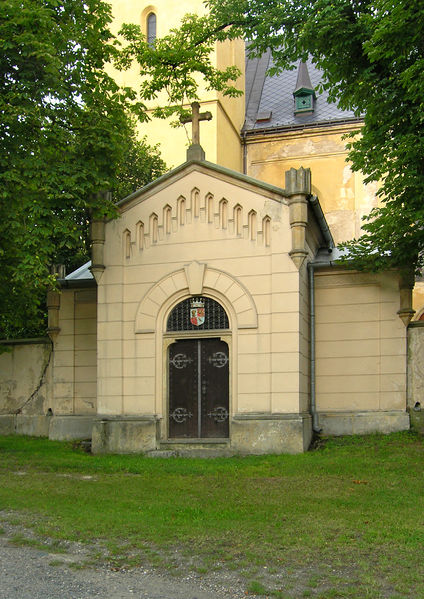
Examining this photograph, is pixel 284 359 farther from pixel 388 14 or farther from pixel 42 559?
pixel 42 559

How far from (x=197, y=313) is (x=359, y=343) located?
3.74 meters

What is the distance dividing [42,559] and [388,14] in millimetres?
9782

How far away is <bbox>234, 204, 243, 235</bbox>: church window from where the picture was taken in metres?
13.8

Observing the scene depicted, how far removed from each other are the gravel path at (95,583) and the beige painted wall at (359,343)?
9398 millimetres

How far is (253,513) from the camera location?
794 centimetres

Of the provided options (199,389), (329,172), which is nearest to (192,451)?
(199,389)

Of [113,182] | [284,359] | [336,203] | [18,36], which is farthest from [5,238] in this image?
[336,203]

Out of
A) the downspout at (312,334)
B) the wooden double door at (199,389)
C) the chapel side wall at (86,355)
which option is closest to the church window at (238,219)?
the downspout at (312,334)

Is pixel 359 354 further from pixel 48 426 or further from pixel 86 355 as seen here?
pixel 48 426

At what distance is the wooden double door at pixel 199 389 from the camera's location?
44.7 ft

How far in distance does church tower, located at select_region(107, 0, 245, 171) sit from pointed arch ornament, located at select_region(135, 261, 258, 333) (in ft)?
47.1

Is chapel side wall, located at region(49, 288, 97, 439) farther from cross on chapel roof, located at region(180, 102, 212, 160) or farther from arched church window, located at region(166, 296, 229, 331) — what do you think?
cross on chapel roof, located at region(180, 102, 212, 160)

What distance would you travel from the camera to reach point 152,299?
1404cm

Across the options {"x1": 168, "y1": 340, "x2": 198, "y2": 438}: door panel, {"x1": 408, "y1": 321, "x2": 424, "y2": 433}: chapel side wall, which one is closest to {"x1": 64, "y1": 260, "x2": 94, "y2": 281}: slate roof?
{"x1": 168, "y1": 340, "x2": 198, "y2": 438}: door panel
